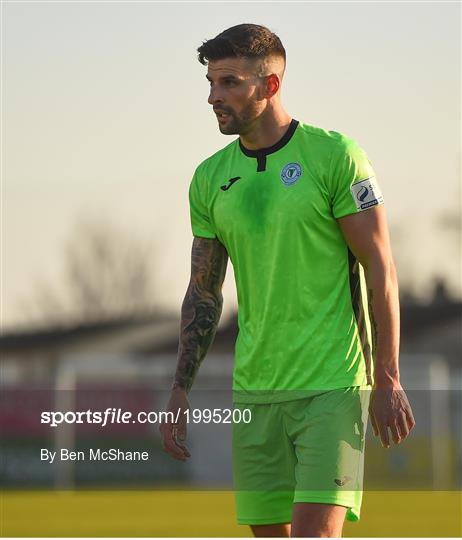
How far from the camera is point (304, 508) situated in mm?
5359

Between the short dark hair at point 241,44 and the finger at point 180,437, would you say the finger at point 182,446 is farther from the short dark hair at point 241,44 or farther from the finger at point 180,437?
the short dark hair at point 241,44

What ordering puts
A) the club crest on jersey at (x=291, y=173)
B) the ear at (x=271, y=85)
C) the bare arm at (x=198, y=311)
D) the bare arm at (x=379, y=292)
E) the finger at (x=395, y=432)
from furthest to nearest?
the bare arm at (x=198, y=311), the ear at (x=271, y=85), the club crest on jersey at (x=291, y=173), the bare arm at (x=379, y=292), the finger at (x=395, y=432)

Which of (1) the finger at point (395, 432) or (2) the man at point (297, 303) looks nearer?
(1) the finger at point (395, 432)

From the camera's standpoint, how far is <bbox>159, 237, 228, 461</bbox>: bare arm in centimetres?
605

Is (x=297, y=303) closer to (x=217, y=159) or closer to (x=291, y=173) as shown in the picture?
(x=291, y=173)

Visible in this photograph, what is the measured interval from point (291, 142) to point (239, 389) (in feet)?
3.73

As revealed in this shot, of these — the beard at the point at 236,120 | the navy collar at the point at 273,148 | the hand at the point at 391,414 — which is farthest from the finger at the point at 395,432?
the beard at the point at 236,120

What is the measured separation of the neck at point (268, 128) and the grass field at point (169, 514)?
970cm

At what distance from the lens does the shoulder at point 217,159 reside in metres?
6.05

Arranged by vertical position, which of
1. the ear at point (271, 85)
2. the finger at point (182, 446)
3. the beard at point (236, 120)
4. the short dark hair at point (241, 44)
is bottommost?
the finger at point (182, 446)

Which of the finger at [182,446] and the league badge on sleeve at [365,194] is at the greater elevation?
the league badge on sleeve at [365,194]

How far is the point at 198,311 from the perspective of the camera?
246 inches

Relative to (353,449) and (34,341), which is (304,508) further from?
(34,341)

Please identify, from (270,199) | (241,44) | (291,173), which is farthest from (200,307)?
(241,44)
